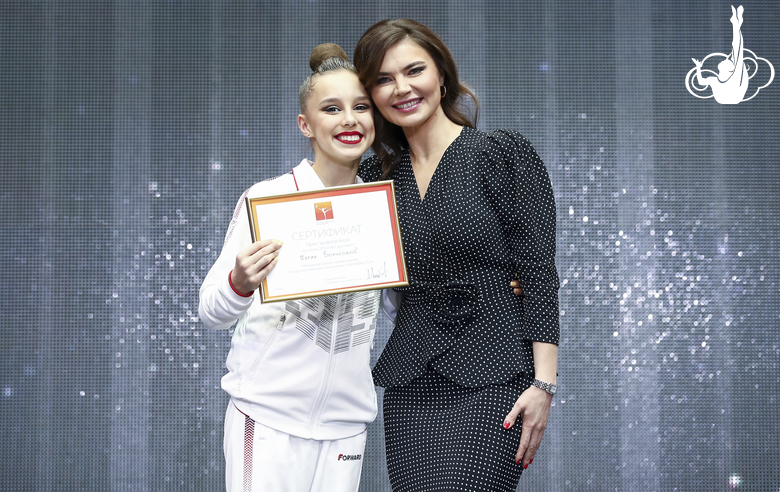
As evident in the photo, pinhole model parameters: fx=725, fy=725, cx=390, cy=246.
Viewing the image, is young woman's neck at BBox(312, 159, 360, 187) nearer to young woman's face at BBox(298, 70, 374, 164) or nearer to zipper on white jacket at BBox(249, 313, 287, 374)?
young woman's face at BBox(298, 70, 374, 164)

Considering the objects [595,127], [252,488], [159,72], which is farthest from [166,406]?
[595,127]

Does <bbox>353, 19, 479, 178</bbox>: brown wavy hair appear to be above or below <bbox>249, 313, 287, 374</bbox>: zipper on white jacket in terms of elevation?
above

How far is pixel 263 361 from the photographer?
68.6 inches

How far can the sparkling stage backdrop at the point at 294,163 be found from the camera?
11.3 ft

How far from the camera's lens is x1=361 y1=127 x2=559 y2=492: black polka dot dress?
1709 millimetres

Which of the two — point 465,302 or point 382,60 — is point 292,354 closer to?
point 465,302

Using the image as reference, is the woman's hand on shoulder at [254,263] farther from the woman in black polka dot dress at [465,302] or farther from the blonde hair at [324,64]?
the blonde hair at [324,64]
